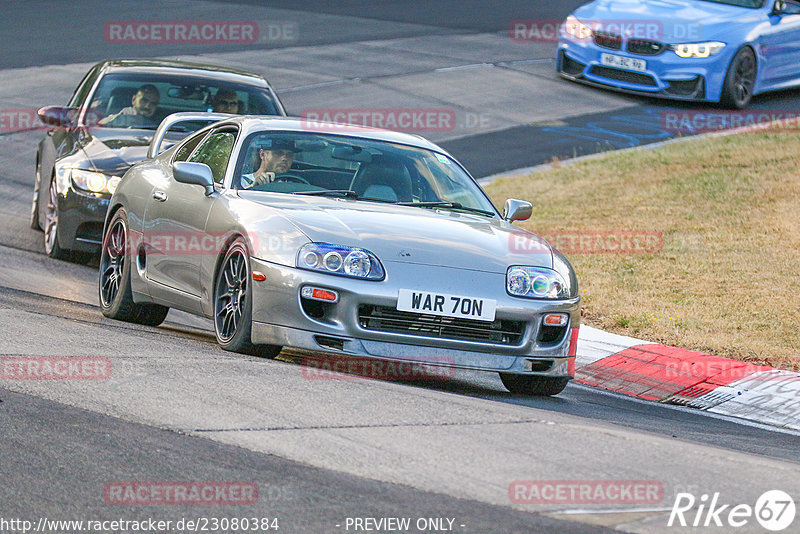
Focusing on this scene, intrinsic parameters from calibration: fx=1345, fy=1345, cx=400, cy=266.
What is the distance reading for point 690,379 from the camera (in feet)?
28.6

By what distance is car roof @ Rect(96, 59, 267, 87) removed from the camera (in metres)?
12.3

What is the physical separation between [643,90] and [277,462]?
50.9 ft

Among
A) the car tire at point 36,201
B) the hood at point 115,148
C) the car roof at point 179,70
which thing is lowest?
the car tire at point 36,201

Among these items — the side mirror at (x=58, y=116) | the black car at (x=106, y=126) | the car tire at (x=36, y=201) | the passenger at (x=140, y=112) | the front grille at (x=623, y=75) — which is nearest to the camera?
the black car at (x=106, y=126)

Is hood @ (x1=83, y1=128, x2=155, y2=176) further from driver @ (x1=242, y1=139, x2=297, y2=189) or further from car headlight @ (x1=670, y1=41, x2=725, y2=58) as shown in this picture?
car headlight @ (x1=670, y1=41, x2=725, y2=58)

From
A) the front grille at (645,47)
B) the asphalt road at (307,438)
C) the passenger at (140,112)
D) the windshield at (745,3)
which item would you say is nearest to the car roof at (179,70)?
the passenger at (140,112)

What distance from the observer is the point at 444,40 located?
25.1m

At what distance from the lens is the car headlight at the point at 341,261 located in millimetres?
6941

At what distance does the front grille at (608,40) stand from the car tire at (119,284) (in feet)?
38.6

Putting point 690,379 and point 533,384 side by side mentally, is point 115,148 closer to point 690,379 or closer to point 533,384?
point 533,384

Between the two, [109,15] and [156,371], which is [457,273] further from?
[109,15]

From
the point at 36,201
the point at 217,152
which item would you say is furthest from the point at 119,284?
the point at 36,201

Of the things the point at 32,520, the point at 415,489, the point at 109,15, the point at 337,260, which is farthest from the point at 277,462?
the point at 109,15

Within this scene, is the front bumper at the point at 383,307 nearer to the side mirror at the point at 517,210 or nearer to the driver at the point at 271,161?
the driver at the point at 271,161
